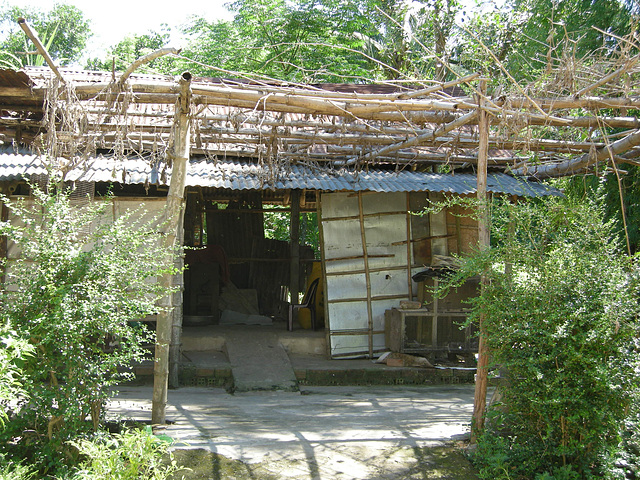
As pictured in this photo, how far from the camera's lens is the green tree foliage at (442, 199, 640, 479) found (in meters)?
4.35

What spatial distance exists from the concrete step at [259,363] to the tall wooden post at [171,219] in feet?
8.65

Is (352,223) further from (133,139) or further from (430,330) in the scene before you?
(133,139)

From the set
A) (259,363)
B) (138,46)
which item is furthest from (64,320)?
(138,46)

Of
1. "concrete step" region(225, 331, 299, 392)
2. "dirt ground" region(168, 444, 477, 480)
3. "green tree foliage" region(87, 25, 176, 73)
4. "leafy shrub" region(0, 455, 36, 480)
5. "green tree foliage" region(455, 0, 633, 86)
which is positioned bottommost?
"dirt ground" region(168, 444, 477, 480)

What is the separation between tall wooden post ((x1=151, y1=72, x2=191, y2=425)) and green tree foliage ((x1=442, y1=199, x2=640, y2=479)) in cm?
266

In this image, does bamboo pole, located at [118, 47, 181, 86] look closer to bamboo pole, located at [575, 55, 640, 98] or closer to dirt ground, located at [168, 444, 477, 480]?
dirt ground, located at [168, 444, 477, 480]

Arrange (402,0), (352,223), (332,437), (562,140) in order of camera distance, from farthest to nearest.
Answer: (402,0) → (352,223) → (562,140) → (332,437)

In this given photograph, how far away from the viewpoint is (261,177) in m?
7.79

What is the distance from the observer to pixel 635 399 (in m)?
4.48

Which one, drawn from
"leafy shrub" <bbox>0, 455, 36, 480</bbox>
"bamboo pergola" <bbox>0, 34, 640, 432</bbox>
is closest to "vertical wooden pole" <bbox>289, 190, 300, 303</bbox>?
"bamboo pergola" <bbox>0, 34, 640, 432</bbox>

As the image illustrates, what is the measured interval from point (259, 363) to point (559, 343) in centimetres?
513

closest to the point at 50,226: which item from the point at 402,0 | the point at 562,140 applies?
the point at 562,140

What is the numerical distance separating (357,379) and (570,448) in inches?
174

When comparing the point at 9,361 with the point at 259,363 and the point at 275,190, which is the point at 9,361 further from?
the point at 275,190
